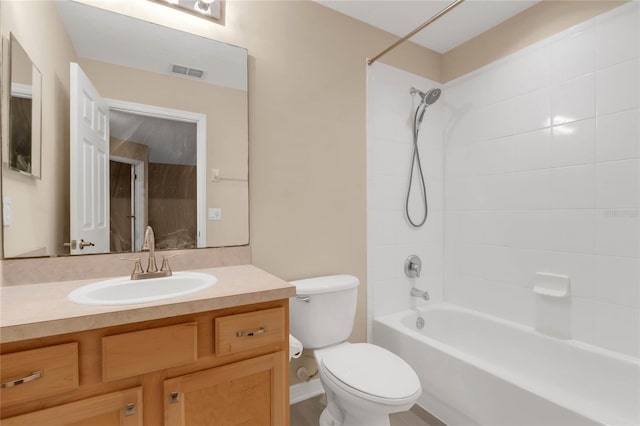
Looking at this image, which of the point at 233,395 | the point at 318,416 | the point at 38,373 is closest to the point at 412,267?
the point at 318,416

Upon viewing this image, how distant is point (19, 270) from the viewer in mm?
1187

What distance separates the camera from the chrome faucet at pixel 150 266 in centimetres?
129

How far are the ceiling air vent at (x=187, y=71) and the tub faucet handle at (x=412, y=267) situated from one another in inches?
70.0

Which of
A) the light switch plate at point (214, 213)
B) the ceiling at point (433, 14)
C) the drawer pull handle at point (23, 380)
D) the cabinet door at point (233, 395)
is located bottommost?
the cabinet door at point (233, 395)

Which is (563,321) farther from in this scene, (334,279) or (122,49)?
(122,49)

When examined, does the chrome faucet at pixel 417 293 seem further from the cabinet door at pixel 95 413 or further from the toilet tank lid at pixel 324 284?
the cabinet door at pixel 95 413

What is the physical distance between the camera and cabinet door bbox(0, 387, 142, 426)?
791 millimetres

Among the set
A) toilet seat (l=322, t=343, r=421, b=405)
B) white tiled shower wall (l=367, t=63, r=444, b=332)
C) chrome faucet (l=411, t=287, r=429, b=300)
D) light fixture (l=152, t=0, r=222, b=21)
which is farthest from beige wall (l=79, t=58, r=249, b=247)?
chrome faucet (l=411, t=287, r=429, b=300)

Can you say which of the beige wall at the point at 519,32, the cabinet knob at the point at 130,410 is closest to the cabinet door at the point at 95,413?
the cabinet knob at the point at 130,410

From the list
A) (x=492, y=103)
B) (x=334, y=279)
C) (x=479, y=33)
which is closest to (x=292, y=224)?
(x=334, y=279)

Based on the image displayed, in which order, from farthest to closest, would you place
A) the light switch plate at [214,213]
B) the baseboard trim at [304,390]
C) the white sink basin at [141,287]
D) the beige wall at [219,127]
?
1. the baseboard trim at [304,390]
2. the light switch plate at [214,213]
3. the beige wall at [219,127]
4. the white sink basin at [141,287]

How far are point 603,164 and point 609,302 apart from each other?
28.4 inches

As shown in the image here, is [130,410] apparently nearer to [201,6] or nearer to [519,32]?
[201,6]

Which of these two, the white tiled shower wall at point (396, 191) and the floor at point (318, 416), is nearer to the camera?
the floor at point (318, 416)
